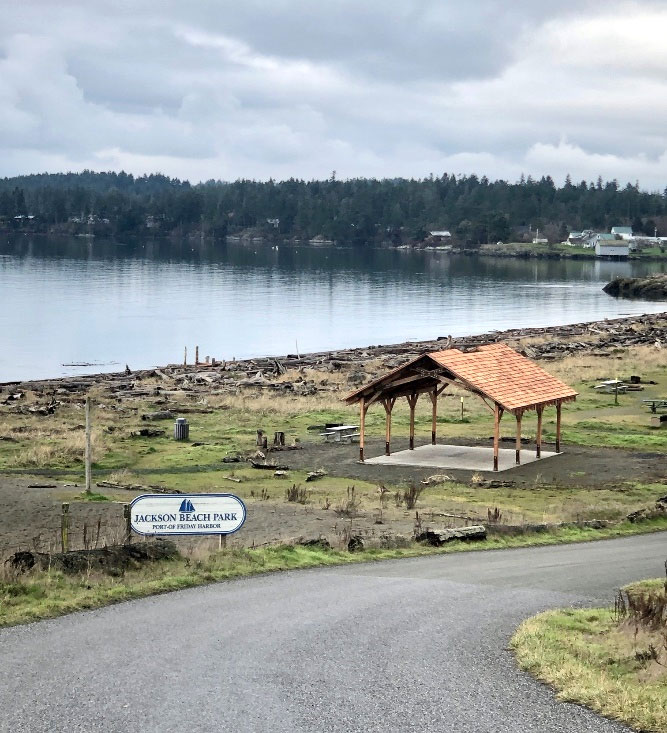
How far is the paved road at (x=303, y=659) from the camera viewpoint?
1206cm

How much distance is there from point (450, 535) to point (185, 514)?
5638 millimetres

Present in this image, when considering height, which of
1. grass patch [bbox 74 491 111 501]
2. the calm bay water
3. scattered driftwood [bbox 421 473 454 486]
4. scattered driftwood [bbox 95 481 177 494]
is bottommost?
the calm bay water

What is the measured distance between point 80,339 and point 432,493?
73228mm

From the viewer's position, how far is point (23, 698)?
1244cm

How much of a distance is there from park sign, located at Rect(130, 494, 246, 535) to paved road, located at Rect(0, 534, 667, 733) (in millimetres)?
1454

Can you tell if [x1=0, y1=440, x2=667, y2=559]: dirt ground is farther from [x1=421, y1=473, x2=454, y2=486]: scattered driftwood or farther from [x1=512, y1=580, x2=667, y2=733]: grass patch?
[x1=512, y1=580, x2=667, y2=733]: grass patch

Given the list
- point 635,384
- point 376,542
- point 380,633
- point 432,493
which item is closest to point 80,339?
point 635,384

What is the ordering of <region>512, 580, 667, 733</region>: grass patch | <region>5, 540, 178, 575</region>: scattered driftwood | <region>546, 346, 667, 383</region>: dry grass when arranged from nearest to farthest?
<region>512, 580, 667, 733</region>: grass patch
<region>5, 540, 178, 575</region>: scattered driftwood
<region>546, 346, 667, 383</region>: dry grass

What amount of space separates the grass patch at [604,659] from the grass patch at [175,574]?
16.7 feet

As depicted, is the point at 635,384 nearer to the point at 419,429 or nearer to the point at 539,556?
the point at 419,429

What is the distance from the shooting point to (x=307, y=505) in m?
27.3

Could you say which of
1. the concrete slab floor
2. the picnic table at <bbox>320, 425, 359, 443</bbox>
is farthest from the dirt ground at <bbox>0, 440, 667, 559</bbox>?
the picnic table at <bbox>320, 425, 359, 443</bbox>

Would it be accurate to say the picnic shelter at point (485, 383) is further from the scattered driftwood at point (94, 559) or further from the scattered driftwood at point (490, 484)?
the scattered driftwood at point (94, 559)

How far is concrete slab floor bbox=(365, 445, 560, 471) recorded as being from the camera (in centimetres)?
3441
